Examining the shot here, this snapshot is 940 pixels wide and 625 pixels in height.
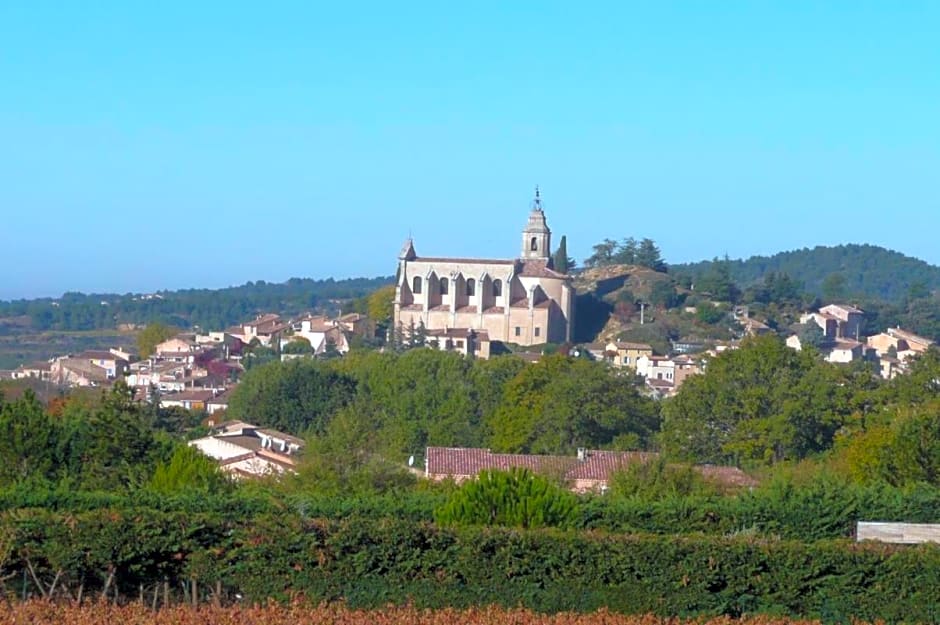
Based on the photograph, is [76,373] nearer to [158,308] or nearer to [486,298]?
[486,298]

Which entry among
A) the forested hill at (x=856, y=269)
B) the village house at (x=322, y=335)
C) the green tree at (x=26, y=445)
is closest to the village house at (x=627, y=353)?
the village house at (x=322, y=335)

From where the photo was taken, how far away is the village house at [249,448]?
33.2m

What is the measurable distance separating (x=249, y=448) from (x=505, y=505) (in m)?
23.4

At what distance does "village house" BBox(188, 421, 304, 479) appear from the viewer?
3322 centimetres

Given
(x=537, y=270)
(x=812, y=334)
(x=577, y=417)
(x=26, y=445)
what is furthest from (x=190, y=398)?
(x=26, y=445)

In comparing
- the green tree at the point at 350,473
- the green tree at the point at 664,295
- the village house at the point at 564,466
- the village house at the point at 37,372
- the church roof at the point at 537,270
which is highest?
the church roof at the point at 537,270

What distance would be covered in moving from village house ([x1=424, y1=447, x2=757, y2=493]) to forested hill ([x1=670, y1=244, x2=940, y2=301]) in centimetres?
14461

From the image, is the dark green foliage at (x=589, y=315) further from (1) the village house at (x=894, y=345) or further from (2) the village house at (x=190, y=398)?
(2) the village house at (x=190, y=398)

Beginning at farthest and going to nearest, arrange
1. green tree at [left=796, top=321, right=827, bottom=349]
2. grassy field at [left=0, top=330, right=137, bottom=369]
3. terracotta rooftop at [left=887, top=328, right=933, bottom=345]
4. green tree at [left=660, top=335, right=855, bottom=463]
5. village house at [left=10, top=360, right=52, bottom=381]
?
grassy field at [left=0, top=330, right=137, bottom=369], terracotta rooftop at [left=887, top=328, right=933, bottom=345], green tree at [left=796, top=321, right=827, bottom=349], village house at [left=10, top=360, right=52, bottom=381], green tree at [left=660, top=335, right=855, bottom=463]

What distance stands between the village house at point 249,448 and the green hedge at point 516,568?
13.5 m

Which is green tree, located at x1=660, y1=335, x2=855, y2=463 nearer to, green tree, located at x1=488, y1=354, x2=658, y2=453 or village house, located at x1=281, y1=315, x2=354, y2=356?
green tree, located at x1=488, y1=354, x2=658, y2=453

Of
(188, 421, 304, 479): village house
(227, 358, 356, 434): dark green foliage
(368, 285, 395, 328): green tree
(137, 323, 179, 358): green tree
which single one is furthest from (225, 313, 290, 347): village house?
(188, 421, 304, 479): village house

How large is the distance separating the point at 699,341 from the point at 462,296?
43.7 ft

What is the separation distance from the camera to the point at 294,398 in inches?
1994
